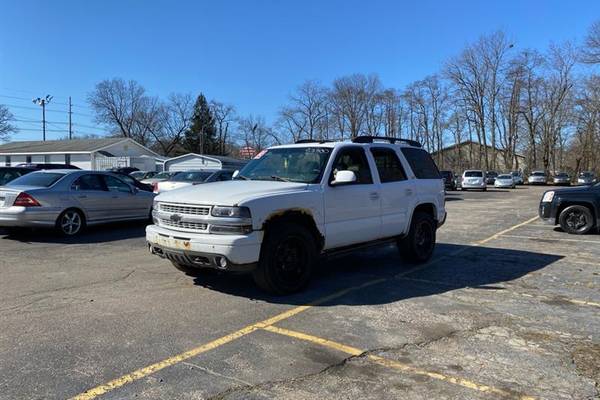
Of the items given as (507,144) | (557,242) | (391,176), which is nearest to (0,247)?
(391,176)

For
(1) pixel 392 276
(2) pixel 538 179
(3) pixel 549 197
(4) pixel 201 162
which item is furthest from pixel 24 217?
(2) pixel 538 179

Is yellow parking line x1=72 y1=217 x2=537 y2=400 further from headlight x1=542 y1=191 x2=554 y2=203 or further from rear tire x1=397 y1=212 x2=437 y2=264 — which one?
headlight x1=542 y1=191 x2=554 y2=203

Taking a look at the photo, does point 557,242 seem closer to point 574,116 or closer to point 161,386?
point 161,386

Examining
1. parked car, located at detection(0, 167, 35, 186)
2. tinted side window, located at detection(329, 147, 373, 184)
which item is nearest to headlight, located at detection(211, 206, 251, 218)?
tinted side window, located at detection(329, 147, 373, 184)

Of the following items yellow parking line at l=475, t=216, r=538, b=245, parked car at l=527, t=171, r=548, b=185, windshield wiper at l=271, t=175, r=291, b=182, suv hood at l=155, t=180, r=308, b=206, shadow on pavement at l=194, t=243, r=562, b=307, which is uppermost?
parked car at l=527, t=171, r=548, b=185

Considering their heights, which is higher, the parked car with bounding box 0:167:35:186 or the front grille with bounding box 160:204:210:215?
the parked car with bounding box 0:167:35:186

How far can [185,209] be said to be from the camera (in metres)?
6.02

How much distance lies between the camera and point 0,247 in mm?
9617

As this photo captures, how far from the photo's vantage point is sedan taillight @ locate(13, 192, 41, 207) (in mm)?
10266

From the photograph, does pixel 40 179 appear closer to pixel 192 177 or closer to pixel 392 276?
pixel 192 177

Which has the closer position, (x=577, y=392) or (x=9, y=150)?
(x=577, y=392)

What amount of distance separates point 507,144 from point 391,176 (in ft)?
252

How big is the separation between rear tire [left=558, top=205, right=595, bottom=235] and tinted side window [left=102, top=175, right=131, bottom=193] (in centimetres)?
1063

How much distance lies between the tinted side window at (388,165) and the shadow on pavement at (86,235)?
19.6 feet
